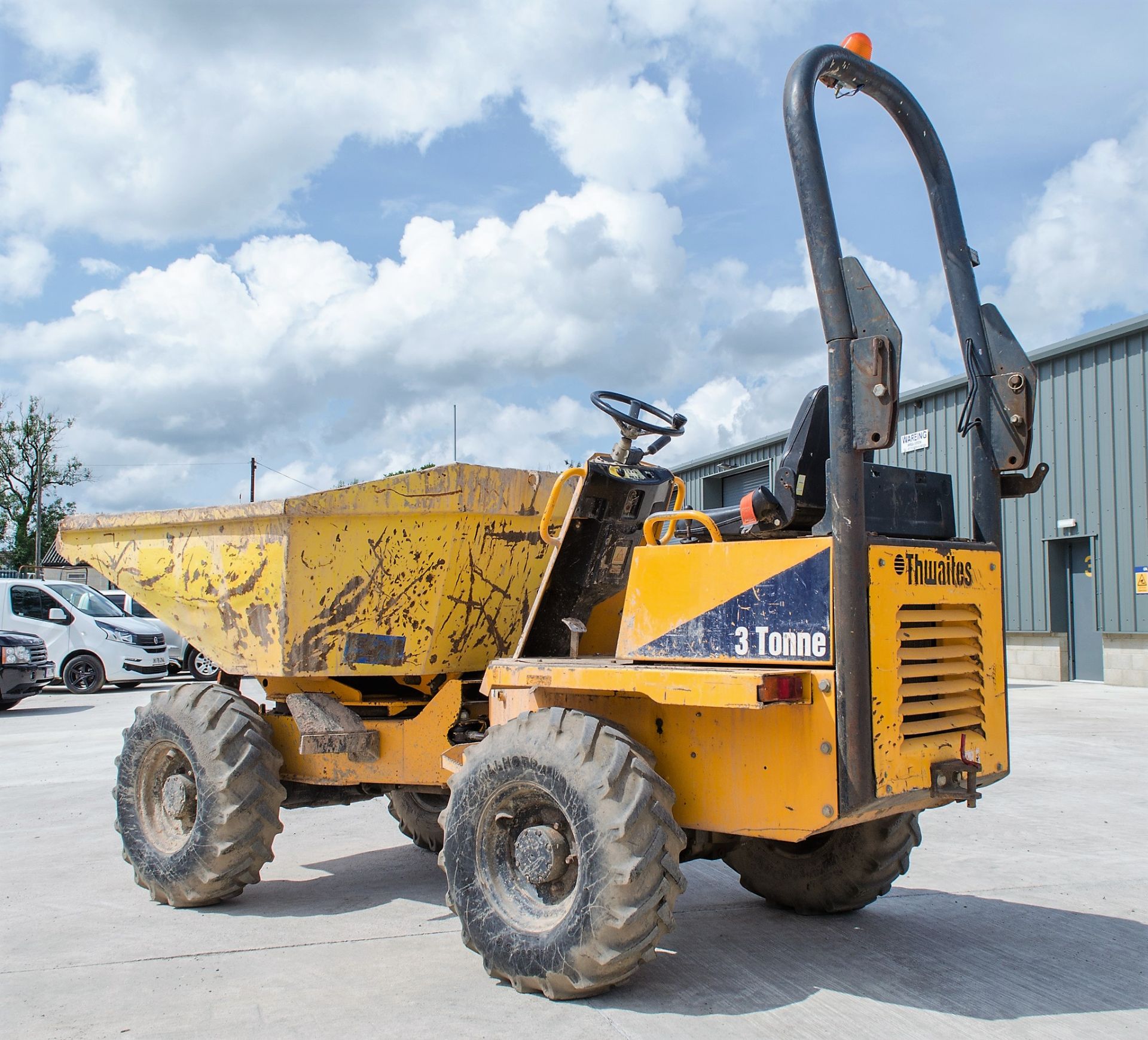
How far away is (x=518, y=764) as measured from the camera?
14.1ft

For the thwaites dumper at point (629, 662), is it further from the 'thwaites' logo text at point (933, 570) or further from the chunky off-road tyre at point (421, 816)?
the chunky off-road tyre at point (421, 816)

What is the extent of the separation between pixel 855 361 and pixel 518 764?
1955mm

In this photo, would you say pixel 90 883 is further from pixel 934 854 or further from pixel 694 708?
pixel 934 854

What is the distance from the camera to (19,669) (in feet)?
52.5

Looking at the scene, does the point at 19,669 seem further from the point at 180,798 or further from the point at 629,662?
the point at 629,662

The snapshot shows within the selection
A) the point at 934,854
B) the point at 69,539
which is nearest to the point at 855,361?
the point at 934,854

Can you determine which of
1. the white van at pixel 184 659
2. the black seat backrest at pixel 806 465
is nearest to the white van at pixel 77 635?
the white van at pixel 184 659

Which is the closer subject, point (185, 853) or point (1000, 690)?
point (1000, 690)

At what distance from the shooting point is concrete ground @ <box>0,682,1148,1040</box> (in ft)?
12.9

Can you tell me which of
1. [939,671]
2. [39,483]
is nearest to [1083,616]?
[939,671]

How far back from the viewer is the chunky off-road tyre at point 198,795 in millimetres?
5438

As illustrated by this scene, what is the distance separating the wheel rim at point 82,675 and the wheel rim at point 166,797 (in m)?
14.3

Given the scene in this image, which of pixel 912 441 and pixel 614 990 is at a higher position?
pixel 912 441

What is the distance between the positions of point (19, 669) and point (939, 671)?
49.8 feet
